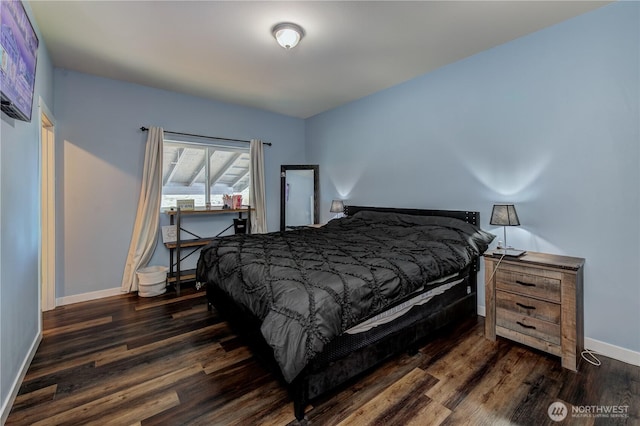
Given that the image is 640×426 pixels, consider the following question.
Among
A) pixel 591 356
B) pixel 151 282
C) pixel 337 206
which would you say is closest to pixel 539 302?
pixel 591 356

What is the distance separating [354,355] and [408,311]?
59cm

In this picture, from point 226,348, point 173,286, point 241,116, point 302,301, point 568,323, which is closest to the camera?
point 302,301

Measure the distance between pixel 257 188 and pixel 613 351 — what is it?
449cm

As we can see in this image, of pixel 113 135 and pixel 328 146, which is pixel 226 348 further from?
pixel 328 146

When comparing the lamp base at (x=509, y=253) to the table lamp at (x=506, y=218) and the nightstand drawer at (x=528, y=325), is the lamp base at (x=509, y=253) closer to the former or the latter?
the table lamp at (x=506, y=218)

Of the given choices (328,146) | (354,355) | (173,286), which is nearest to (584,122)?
(354,355)

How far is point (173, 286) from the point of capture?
4016 mm

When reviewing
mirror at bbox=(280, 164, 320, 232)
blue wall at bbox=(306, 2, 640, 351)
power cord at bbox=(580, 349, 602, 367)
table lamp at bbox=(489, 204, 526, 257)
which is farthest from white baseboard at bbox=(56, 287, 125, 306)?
power cord at bbox=(580, 349, 602, 367)

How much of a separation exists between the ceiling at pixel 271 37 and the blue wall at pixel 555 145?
25cm

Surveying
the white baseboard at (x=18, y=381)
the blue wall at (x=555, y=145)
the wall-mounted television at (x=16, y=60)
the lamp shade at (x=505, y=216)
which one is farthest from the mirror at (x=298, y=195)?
the wall-mounted television at (x=16, y=60)

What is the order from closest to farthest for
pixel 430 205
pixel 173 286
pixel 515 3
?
pixel 515 3 → pixel 430 205 → pixel 173 286

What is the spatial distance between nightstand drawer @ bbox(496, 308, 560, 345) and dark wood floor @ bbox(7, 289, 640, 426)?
0.17 m

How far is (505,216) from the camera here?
2.48 m

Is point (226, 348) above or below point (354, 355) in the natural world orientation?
below
